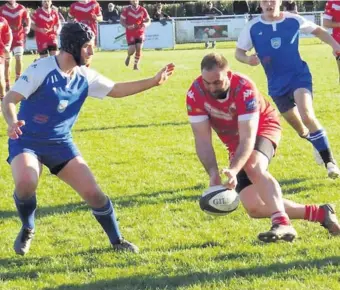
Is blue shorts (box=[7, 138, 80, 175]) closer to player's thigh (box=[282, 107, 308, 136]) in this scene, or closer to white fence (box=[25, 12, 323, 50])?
player's thigh (box=[282, 107, 308, 136])

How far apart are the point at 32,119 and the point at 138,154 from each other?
3994 mm

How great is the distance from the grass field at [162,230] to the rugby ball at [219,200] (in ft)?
1.15

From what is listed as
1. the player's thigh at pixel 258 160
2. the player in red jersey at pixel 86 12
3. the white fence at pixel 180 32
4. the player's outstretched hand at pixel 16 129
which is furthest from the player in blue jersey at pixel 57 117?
the white fence at pixel 180 32

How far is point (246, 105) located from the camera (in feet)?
16.4

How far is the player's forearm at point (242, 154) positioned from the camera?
4855 millimetres

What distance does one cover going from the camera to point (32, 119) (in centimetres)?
518

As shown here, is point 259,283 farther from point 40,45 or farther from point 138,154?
point 40,45

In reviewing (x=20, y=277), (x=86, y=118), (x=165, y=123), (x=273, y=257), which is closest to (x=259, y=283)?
(x=273, y=257)

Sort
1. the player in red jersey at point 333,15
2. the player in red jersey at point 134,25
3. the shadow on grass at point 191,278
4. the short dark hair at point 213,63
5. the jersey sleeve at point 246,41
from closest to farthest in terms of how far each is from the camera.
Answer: the shadow on grass at point 191,278 → the short dark hair at point 213,63 → the jersey sleeve at point 246,41 → the player in red jersey at point 333,15 → the player in red jersey at point 134,25

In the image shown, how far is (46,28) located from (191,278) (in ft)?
47.9

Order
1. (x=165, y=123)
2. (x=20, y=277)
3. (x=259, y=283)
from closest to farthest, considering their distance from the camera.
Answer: (x=259, y=283), (x=20, y=277), (x=165, y=123)

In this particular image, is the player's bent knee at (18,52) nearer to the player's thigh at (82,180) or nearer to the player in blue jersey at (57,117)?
the player in blue jersey at (57,117)

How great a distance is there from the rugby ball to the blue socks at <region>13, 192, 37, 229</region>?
126cm

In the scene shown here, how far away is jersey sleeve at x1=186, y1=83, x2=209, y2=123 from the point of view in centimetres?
513
